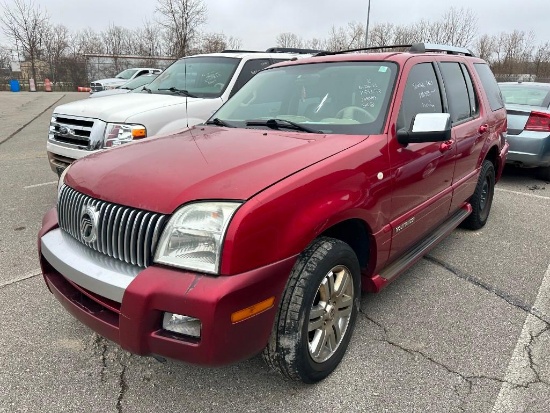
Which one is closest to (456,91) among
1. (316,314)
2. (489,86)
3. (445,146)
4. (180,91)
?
(445,146)

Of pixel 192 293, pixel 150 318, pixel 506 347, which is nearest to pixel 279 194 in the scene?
pixel 192 293

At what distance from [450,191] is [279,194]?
88.6 inches

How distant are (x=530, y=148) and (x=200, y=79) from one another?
4.96m

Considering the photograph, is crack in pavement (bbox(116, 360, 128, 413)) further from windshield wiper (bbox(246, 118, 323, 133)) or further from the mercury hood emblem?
windshield wiper (bbox(246, 118, 323, 133))

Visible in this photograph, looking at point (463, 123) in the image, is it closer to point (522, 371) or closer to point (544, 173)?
point (522, 371)

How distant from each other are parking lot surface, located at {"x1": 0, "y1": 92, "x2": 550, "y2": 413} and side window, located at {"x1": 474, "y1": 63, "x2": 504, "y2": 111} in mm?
1741

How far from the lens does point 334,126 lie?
9.64 feet

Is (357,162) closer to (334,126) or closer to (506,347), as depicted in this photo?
(334,126)

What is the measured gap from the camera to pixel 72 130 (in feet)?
17.2

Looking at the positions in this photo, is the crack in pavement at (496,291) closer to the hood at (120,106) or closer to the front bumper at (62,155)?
the hood at (120,106)

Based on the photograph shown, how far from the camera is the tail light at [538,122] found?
6.65 m

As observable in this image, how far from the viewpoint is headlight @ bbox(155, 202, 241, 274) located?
1.91 metres

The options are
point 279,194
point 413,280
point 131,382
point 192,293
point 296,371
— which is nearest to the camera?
point 192,293

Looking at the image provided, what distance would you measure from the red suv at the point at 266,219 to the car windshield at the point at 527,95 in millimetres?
4715
